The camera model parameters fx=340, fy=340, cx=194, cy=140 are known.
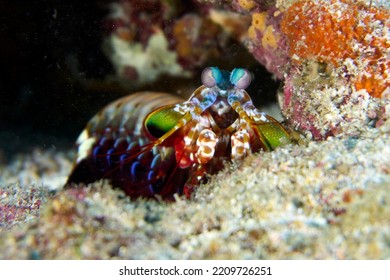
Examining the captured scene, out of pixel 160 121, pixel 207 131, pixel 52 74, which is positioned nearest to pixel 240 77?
pixel 207 131

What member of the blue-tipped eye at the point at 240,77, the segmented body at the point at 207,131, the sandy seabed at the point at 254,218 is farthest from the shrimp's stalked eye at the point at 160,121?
the sandy seabed at the point at 254,218

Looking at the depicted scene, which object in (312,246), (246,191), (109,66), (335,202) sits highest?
(335,202)

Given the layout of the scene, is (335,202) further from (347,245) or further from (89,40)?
(89,40)

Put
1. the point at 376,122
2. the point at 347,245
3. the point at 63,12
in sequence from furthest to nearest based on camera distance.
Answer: the point at 63,12 → the point at 376,122 → the point at 347,245

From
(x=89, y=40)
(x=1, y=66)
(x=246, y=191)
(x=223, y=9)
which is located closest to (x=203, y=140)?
(x=246, y=191)

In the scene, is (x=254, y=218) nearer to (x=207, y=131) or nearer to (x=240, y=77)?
(x=207, y=131)
